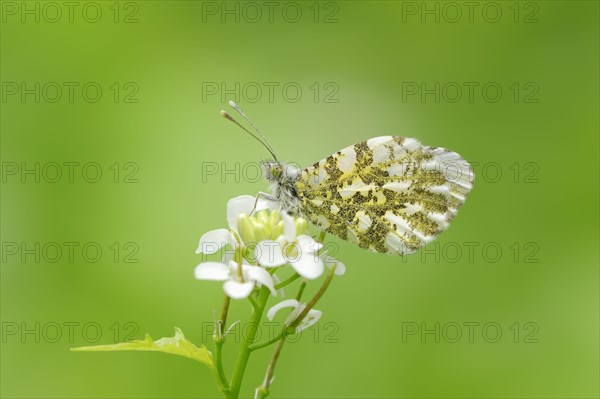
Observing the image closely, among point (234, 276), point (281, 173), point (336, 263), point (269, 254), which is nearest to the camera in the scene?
point (234, 276)

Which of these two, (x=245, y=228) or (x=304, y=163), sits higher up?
(x=304, y=163)

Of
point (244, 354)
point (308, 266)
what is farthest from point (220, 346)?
point (308, 266)

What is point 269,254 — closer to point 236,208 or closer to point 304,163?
point 236,208

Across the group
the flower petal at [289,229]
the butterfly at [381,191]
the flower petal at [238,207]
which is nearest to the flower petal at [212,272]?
the flower petal at [289,229]

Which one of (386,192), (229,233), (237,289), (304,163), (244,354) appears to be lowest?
(244,354)

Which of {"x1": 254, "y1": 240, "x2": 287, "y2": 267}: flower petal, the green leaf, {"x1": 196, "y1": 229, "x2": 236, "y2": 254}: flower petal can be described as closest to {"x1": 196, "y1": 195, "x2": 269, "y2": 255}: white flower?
{"x1": 196, "y1": 229, "x2": 236, "y2": 254}: flower petal

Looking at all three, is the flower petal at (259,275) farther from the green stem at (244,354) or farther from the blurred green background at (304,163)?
the blurred green background at (304,163)

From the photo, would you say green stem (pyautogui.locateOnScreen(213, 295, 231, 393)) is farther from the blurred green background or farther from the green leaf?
the blurred green background

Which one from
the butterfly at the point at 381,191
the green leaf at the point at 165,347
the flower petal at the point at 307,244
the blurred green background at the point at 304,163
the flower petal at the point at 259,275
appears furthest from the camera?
the blurred green background at the point at 304,163
